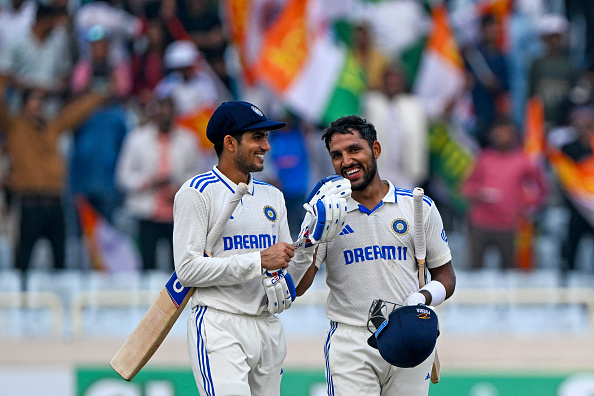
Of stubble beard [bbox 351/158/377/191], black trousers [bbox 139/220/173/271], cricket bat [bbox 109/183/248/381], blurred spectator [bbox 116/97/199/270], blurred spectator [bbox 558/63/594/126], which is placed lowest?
cricket bat [bbox 109/183/248/381]

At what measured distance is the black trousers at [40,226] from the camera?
840 cm

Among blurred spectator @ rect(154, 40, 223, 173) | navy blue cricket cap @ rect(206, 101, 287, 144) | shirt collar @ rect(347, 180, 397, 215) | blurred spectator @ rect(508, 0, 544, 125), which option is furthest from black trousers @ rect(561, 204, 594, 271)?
navy blue cricket cap @ rect(206, 101, 287, 144)

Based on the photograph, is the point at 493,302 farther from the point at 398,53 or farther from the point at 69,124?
the point at 69,124

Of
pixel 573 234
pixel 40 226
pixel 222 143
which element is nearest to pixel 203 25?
pixel 40 226

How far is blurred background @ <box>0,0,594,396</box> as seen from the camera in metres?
8.43

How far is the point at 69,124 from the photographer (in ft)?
28.2

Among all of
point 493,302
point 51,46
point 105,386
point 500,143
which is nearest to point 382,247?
point 105,386

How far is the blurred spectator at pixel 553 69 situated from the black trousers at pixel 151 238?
3.85 m

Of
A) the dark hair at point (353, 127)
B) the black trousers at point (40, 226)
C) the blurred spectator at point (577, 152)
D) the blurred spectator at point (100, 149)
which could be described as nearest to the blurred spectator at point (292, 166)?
the blurred spectator at point (100, 149)

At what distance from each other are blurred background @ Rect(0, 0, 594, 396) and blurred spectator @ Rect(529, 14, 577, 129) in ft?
0.05

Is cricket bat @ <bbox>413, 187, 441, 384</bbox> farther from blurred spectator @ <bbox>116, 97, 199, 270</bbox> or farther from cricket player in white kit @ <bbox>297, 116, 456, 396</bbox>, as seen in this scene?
blurred spectator @ <bbox>116, 97, 199, 270</bbox>

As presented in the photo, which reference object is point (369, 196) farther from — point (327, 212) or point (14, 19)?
point (14, 19)

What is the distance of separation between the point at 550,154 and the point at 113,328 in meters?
4.49

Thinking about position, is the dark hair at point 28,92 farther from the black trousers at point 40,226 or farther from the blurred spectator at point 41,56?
the black trousers at point 40,226
